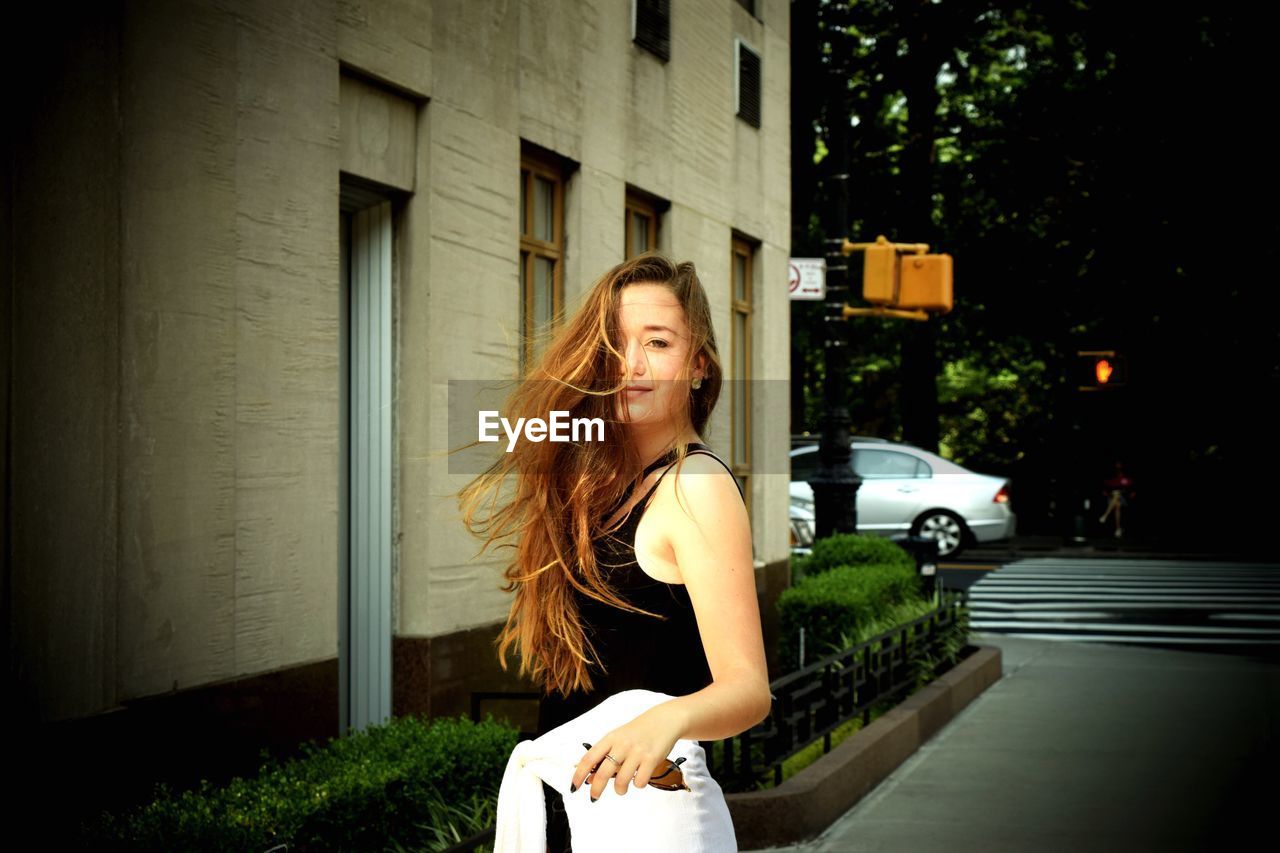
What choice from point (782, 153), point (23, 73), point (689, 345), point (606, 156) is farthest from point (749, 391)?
point (689, 345)

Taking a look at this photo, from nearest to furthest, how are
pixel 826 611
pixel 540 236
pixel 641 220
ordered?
pixel 540 236 → pixel 641 220 → pixel 826 611

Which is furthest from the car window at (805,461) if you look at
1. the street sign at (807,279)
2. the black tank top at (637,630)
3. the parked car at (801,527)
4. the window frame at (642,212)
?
the black tank top at (637,630)

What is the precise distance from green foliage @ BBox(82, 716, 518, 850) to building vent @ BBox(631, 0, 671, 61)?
5.53m

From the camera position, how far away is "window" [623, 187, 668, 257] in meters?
10.7

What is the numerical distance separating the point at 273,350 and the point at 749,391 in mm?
7475

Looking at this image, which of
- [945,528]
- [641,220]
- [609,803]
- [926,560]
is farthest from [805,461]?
[609,803]

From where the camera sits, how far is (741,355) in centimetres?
1350

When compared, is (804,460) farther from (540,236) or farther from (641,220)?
(540,236)

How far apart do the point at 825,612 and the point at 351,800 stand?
6.85 meters

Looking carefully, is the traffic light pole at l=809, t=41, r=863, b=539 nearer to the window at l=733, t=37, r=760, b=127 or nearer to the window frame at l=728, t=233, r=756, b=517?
the window frame at l=728, t=233, r=756, b=517

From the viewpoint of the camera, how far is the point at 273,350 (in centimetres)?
640

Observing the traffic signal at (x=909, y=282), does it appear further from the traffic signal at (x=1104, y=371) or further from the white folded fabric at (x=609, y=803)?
the white folded fabric at (x=609, y=803)

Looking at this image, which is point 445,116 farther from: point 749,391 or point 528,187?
point 749,391

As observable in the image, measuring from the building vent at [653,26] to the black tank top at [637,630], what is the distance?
8.14 meters
